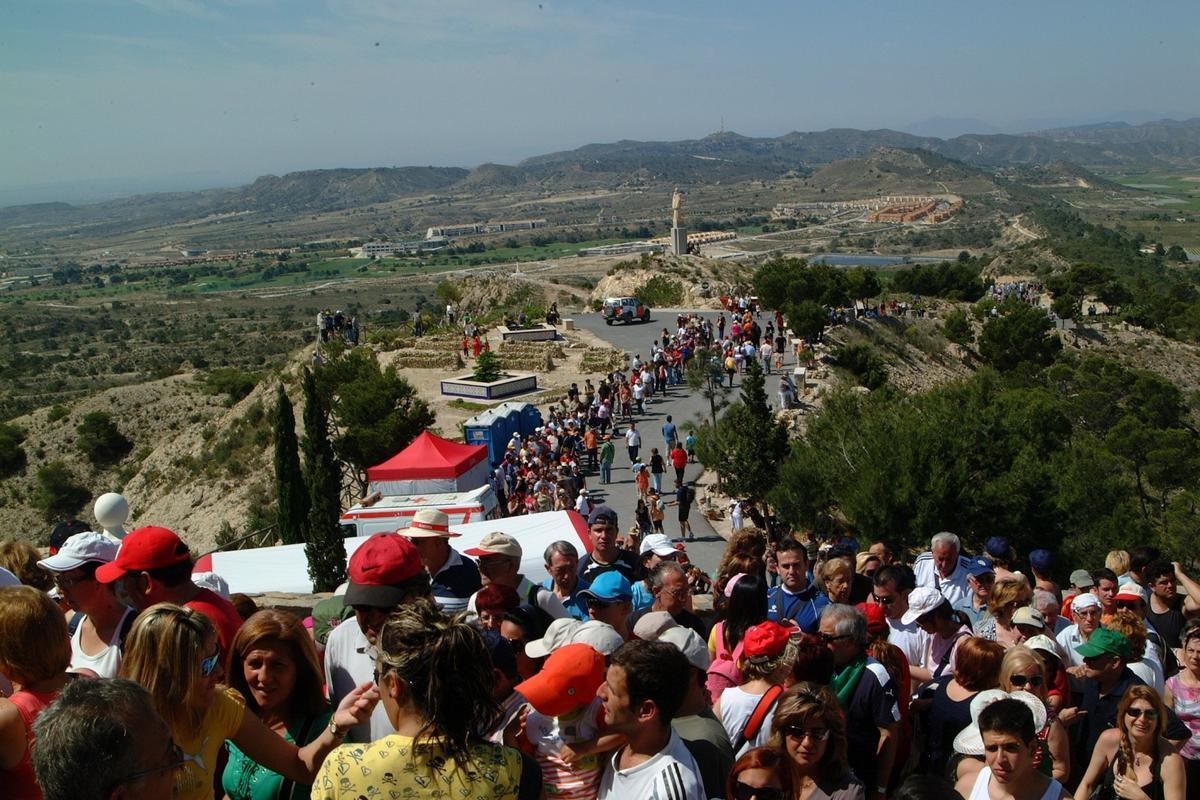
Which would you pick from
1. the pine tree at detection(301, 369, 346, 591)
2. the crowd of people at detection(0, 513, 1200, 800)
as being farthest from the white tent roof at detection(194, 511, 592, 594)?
the crowd of people at detection(0, 513, 1200, 800)

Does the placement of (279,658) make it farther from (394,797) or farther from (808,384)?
(808,384)

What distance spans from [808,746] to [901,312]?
40.2 meters

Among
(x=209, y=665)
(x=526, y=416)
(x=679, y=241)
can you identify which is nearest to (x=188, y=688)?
(x=209, y=665)

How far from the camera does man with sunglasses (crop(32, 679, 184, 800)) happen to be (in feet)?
7.97

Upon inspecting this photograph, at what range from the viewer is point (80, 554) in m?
4.14

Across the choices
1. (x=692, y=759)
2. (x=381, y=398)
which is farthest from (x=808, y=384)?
(x=692, y=759)

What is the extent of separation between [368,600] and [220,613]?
671 mm

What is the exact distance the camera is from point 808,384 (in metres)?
25.2

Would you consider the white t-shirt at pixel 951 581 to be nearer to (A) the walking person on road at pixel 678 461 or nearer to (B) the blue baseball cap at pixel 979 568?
(B) the blue baseball cap at pixel 979 568

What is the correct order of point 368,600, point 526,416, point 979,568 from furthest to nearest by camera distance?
point 526,416
point 979,568
point 368,600

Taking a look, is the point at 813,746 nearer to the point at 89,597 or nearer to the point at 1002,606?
the point at 1002,606

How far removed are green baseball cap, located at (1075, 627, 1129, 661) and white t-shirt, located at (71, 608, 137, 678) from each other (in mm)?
4195

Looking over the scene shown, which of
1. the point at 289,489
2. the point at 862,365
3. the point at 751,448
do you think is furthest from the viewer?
the point at 862,365

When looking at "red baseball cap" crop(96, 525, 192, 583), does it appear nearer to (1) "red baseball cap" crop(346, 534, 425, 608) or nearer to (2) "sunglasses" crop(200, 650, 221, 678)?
(1) "red baseball cap" crop(346, 534, 425, 608)
